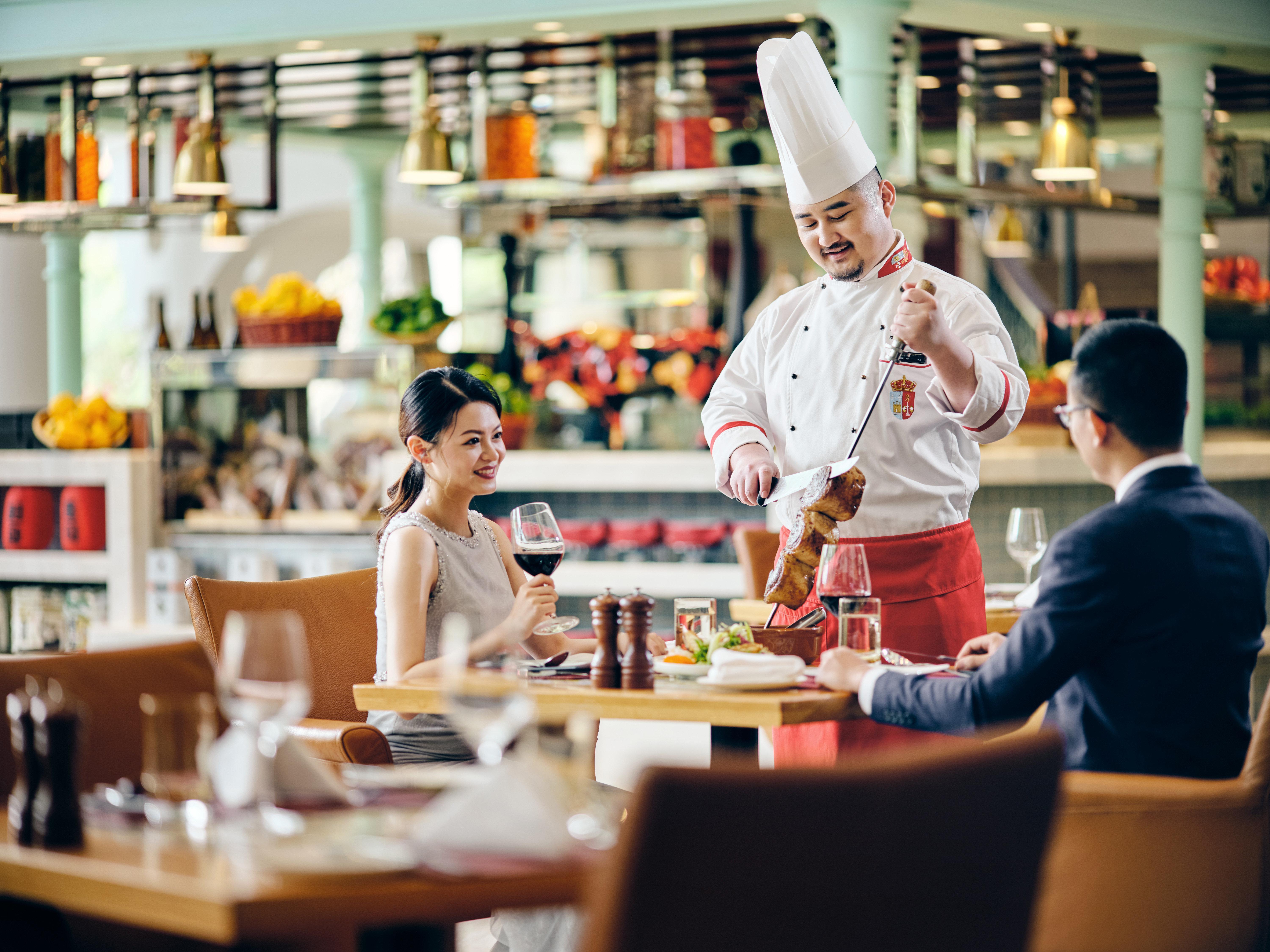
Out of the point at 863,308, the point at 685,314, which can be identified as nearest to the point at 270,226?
the point at 685,314

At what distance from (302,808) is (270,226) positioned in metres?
12.6

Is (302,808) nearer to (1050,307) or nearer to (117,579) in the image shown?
(117,579)

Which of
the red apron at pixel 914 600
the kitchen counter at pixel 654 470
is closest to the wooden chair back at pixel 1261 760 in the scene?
the red apron at pixel 914 600

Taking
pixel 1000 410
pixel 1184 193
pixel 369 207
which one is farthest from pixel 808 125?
pixel 369 207

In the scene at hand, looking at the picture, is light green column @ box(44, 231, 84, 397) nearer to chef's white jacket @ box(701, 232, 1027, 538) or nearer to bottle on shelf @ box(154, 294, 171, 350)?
bottle on shelf @ box(154, 294, 171, 350)

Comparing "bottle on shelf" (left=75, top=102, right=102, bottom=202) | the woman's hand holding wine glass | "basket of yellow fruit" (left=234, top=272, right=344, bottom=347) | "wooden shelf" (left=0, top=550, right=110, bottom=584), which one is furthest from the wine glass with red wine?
"bottle on shelf" (left=75, top=102, right=102, bottom=202)

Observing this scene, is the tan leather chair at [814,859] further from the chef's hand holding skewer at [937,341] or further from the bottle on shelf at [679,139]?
the bottle on shelf at [679,139]

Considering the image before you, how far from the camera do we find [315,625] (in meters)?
3.30

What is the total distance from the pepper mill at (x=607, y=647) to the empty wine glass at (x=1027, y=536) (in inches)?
64.5

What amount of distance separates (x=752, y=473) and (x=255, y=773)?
1437 millimetres

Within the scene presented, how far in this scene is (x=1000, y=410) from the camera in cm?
275

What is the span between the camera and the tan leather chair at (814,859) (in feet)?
3.86

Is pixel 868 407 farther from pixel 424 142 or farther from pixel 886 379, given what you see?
pixel 424 142

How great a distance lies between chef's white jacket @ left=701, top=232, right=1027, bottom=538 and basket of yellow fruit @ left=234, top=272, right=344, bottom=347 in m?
3.21
